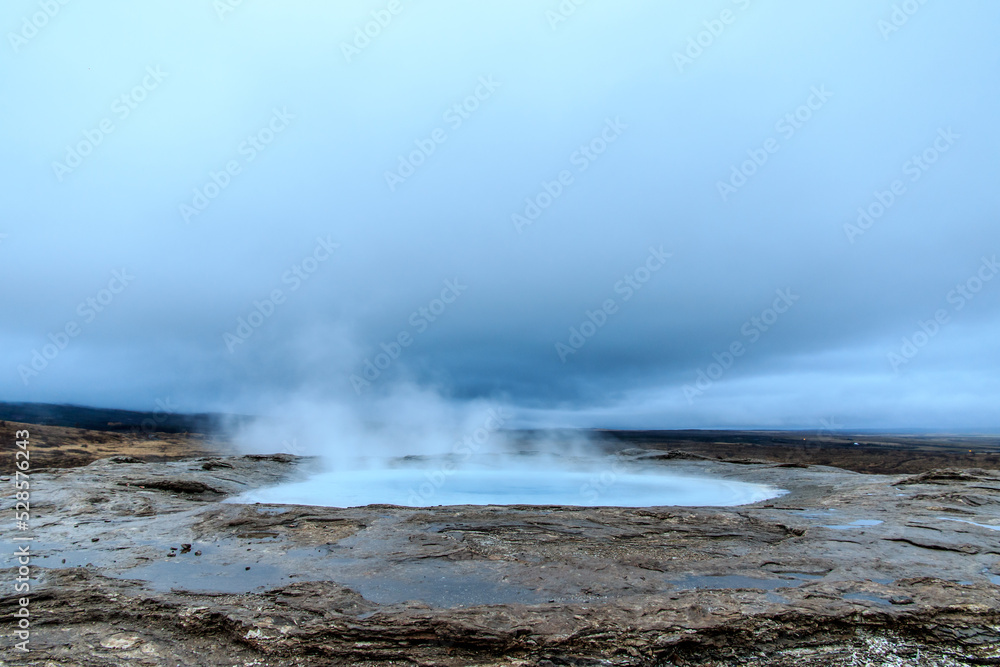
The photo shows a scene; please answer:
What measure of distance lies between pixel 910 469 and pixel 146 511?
4179cm

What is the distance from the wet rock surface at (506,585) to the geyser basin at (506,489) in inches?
119

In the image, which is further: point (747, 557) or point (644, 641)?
point (747, 557)

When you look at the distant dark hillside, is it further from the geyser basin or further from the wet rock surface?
Result: the wet rock surface

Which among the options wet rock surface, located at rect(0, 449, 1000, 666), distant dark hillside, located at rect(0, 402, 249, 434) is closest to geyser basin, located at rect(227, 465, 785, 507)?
wet rock surface, located at rect(0, 449, 1000, 666)

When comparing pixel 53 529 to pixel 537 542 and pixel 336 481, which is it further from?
pixel 336 481

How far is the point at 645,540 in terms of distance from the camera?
9.54 metres

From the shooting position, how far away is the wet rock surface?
16.9 feet

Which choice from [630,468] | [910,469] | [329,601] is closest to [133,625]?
[329,601]

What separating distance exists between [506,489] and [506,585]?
1279 centimetres

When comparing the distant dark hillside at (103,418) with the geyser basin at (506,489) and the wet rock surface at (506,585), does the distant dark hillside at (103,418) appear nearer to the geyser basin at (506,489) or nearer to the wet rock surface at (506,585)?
the geyser basin at (506,489)

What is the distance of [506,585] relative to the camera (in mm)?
6977

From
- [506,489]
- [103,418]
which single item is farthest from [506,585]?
[103,418]

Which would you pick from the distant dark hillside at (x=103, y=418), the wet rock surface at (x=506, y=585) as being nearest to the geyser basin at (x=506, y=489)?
the wet rock surface at (x=506, y=585)

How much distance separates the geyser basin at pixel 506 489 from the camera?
50.8 feet
